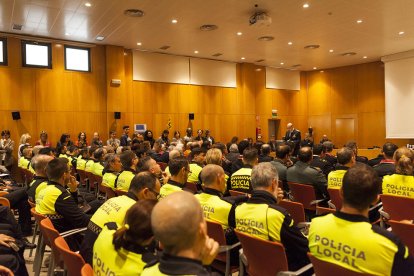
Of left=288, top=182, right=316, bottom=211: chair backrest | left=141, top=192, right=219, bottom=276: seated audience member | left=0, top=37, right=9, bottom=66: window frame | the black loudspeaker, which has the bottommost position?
left=288, top=182, right=316, bottom=211: chair backrest

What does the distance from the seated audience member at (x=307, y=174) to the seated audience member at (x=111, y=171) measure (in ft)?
8.51

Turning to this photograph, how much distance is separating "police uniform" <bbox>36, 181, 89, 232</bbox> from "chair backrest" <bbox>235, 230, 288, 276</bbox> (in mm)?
1782

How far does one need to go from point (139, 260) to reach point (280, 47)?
1311 centimetres

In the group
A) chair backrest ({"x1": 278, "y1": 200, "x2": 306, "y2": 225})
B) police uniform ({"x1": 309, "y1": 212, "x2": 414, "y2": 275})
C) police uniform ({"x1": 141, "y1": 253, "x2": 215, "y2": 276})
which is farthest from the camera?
chair backrest ({"x1": 278, "y1": 200, "x2": 306, "y2": 225})

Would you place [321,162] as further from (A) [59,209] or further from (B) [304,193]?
(A) [59,209]

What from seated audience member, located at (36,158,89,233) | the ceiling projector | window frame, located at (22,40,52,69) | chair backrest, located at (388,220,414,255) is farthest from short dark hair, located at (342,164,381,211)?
window frame, located at (22,40,52,69)

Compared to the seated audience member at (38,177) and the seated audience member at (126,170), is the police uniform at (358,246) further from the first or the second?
the seated audience member at (38,177)

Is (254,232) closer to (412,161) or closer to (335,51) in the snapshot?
(412,161)

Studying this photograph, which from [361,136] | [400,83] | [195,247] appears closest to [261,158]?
[195,247]

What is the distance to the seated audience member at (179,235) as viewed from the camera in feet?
4.65

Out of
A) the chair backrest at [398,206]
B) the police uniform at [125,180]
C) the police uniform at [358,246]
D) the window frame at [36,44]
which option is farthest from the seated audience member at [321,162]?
the window frame at [36,44]

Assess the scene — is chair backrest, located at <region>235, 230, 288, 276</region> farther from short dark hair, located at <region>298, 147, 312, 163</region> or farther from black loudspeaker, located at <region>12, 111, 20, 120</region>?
black loudspeaker, located at <region>12, 111, 20, 120</region>

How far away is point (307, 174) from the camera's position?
4.85 m

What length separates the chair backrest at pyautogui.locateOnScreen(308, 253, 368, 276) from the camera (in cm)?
188
